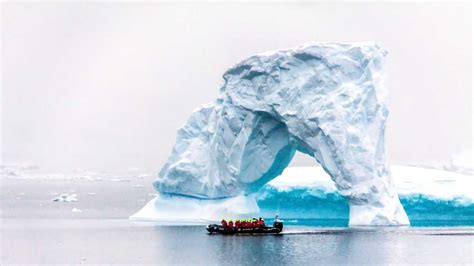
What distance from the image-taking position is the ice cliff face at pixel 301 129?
41969 mm

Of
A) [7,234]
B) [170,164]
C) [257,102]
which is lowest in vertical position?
[7,234]

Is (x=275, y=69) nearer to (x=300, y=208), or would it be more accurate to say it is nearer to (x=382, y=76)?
(x=382, y=76)

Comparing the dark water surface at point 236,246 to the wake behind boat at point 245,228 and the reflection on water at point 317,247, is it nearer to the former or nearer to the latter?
the reflection on water at point 317,247

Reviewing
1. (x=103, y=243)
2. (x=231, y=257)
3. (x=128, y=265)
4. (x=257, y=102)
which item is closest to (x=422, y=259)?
(x=231, y=257)

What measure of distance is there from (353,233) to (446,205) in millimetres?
8960

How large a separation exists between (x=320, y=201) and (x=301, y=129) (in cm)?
716

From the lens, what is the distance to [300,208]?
165 ft

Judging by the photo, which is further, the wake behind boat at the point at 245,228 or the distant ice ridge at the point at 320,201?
the distant ice ridge at the point at 320,201

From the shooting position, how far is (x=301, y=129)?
43.0 meters

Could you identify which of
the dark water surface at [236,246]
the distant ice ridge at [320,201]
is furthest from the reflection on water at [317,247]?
the distant ice ridge at [320,201]

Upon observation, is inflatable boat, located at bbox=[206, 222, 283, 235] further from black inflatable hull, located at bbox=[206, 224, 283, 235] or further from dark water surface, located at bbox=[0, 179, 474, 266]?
dark water surface, located at bbox=[0, 179, 474, 266]

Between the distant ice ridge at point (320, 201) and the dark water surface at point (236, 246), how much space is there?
125 inches

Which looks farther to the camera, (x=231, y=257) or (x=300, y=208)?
(x=300, y=208)

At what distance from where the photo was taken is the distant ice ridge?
46094 mm
